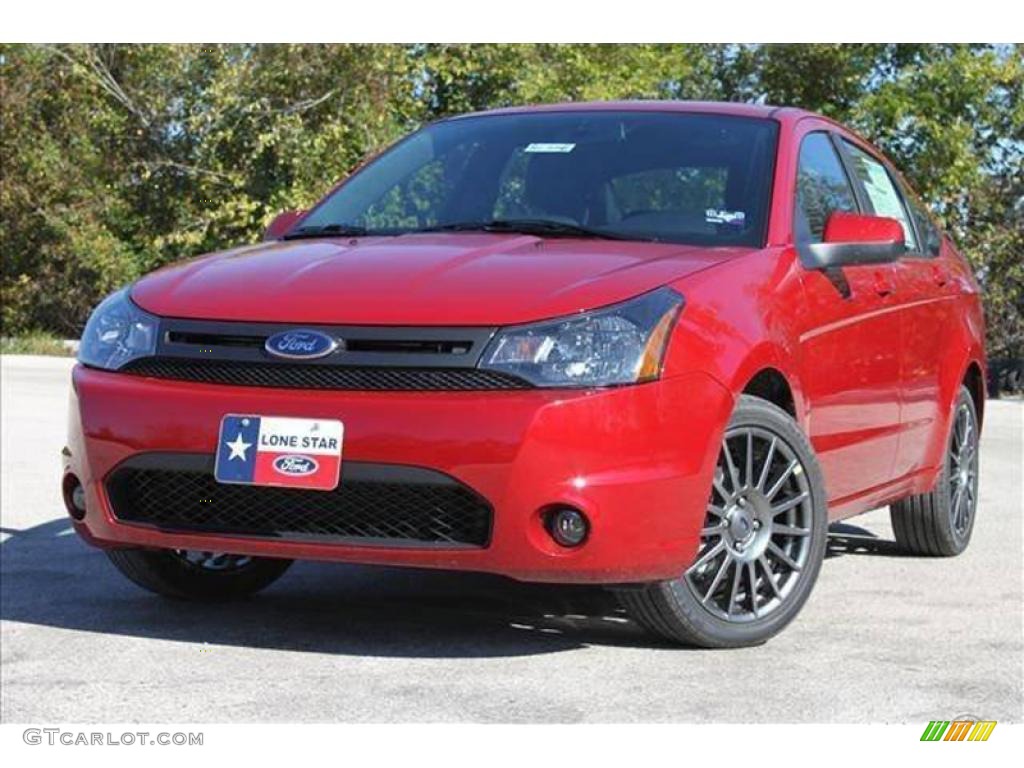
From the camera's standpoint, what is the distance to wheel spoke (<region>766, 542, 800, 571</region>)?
5.12m

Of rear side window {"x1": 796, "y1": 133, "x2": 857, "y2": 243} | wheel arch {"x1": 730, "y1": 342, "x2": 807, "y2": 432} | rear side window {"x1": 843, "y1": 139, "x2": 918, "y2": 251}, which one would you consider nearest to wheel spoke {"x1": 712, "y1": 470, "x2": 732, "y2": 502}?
wheel arch {"x1": 730, "y1": 342, "x2": 807, "y2": 432}

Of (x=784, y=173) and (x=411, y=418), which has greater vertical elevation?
(x=784, y=173)

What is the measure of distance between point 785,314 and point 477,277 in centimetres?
98

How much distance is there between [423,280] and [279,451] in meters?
0.60

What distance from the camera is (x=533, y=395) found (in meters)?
4.48

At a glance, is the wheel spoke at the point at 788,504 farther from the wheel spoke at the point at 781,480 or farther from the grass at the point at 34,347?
the grass at the point at 34,347

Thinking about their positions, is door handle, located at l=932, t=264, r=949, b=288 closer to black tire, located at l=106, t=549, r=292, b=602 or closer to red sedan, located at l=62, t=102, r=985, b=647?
red sedan, located at l=62, t=102, r=985, b=647

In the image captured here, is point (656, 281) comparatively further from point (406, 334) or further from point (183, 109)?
point (183, 109)

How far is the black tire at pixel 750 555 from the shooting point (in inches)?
192

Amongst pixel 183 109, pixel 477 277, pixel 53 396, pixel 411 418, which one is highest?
pixel 477 277

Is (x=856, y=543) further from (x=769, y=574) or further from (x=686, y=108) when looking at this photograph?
(x=769, y=574)
